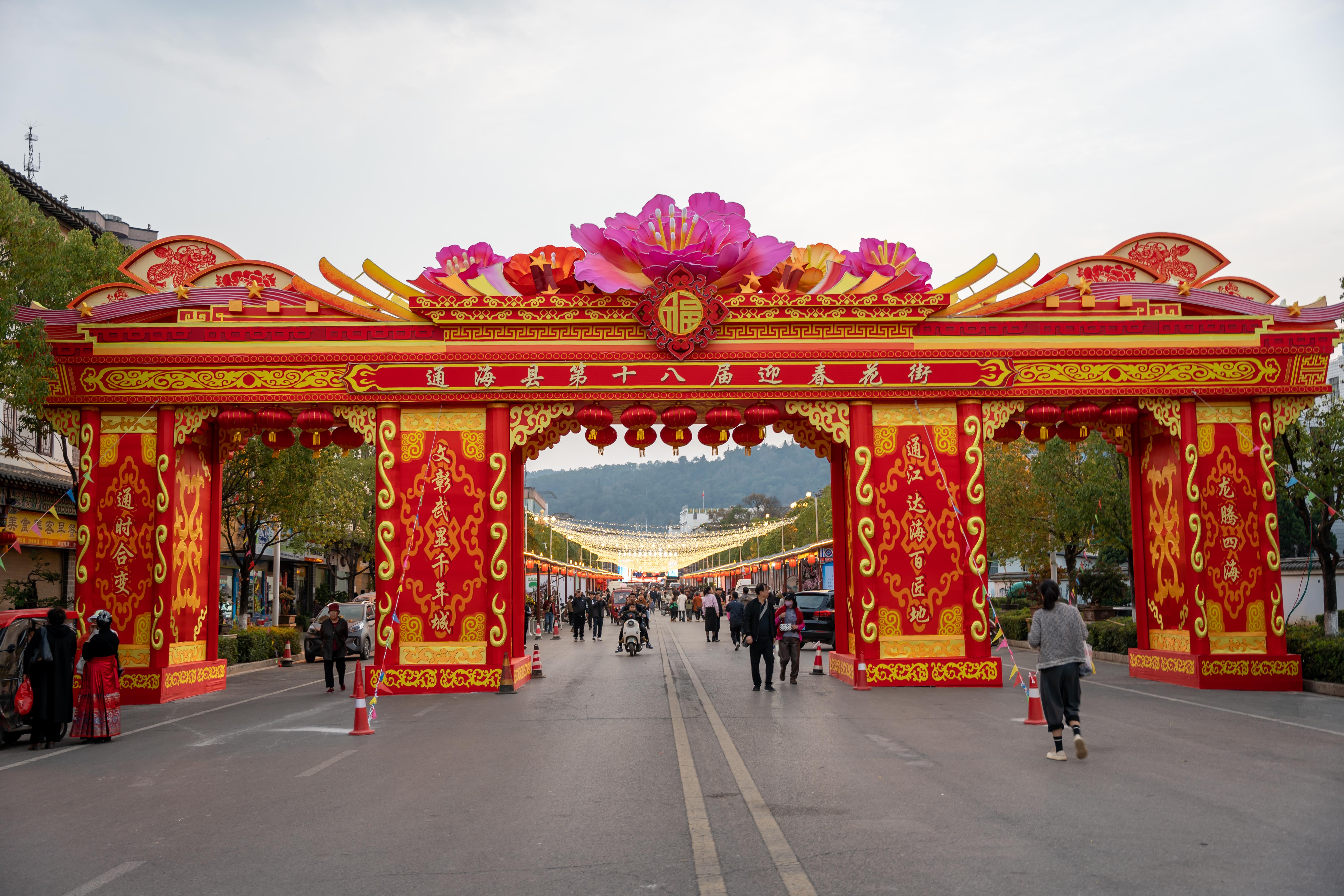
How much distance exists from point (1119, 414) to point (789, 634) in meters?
7.08

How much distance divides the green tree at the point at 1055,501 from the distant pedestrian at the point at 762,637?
1009 cm

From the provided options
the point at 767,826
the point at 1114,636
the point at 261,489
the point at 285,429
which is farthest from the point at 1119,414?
the point at 261,489

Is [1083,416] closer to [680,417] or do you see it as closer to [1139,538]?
[1139,538]

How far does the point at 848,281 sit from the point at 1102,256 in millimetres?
4698

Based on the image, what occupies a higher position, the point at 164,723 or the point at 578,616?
the point at 578,616

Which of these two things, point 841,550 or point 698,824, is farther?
point 841,550

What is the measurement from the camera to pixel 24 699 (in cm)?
1250

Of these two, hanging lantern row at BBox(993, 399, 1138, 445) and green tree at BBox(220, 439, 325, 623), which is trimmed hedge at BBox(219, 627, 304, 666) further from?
hanging lantern row at BBox(993, 399, 1138, 445)

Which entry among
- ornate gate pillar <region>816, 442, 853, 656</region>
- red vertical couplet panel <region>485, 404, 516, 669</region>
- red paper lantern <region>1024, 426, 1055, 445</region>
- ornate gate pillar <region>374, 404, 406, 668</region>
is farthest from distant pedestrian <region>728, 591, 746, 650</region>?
ornate gate pillar <region>374, 404, 406, 668</region>

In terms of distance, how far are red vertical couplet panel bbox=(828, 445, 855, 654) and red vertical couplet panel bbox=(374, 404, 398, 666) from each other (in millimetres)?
8011

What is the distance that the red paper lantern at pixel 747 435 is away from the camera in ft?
65.5

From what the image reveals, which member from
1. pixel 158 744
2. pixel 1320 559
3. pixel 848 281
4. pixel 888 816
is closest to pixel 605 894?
pixel 888 816

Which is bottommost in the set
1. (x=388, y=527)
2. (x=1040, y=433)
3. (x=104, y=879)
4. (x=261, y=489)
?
(x=104, y=879)

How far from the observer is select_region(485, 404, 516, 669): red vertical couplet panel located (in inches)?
735
